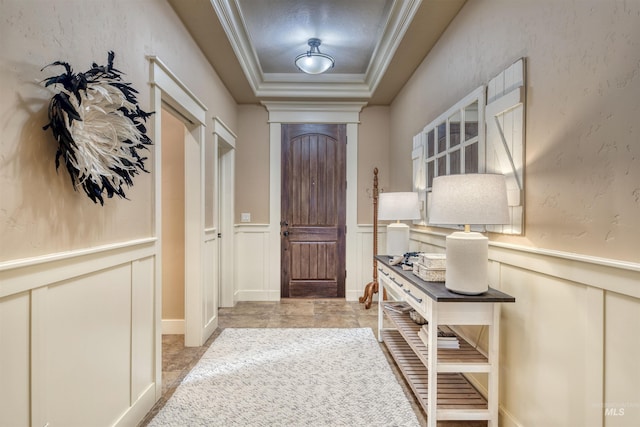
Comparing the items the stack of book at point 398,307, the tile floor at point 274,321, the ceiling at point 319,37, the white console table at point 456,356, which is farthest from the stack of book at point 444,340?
the ceiling at point 319,37

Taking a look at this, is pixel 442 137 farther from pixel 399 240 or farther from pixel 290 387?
pixel 290 387

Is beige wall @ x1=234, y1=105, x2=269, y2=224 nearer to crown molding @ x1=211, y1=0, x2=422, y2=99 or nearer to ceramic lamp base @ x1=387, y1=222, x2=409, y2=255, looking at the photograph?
crown molding @ x1=211, y1=0, x2=422, y2=99

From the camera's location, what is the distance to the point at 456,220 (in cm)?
158

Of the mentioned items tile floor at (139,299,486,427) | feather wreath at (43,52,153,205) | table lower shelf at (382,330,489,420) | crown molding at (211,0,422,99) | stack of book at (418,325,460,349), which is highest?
crown molding at (211,0,422,99)

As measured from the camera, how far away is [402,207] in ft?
9.37

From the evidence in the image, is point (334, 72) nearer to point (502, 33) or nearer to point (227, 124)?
point (227, 124)

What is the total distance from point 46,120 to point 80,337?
879mm

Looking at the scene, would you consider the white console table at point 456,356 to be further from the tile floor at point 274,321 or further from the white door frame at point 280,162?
the white door frame at point 280,162

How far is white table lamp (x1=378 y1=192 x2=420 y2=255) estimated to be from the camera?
2850 mm

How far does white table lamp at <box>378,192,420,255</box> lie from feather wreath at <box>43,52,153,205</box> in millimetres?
1955

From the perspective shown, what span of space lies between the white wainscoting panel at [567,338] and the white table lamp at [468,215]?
22 cm

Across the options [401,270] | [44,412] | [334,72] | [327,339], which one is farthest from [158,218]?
[334,72]

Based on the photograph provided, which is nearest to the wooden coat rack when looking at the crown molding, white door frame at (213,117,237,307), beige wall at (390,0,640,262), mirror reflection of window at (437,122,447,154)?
the crown molding

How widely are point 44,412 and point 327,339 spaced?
2.22m
